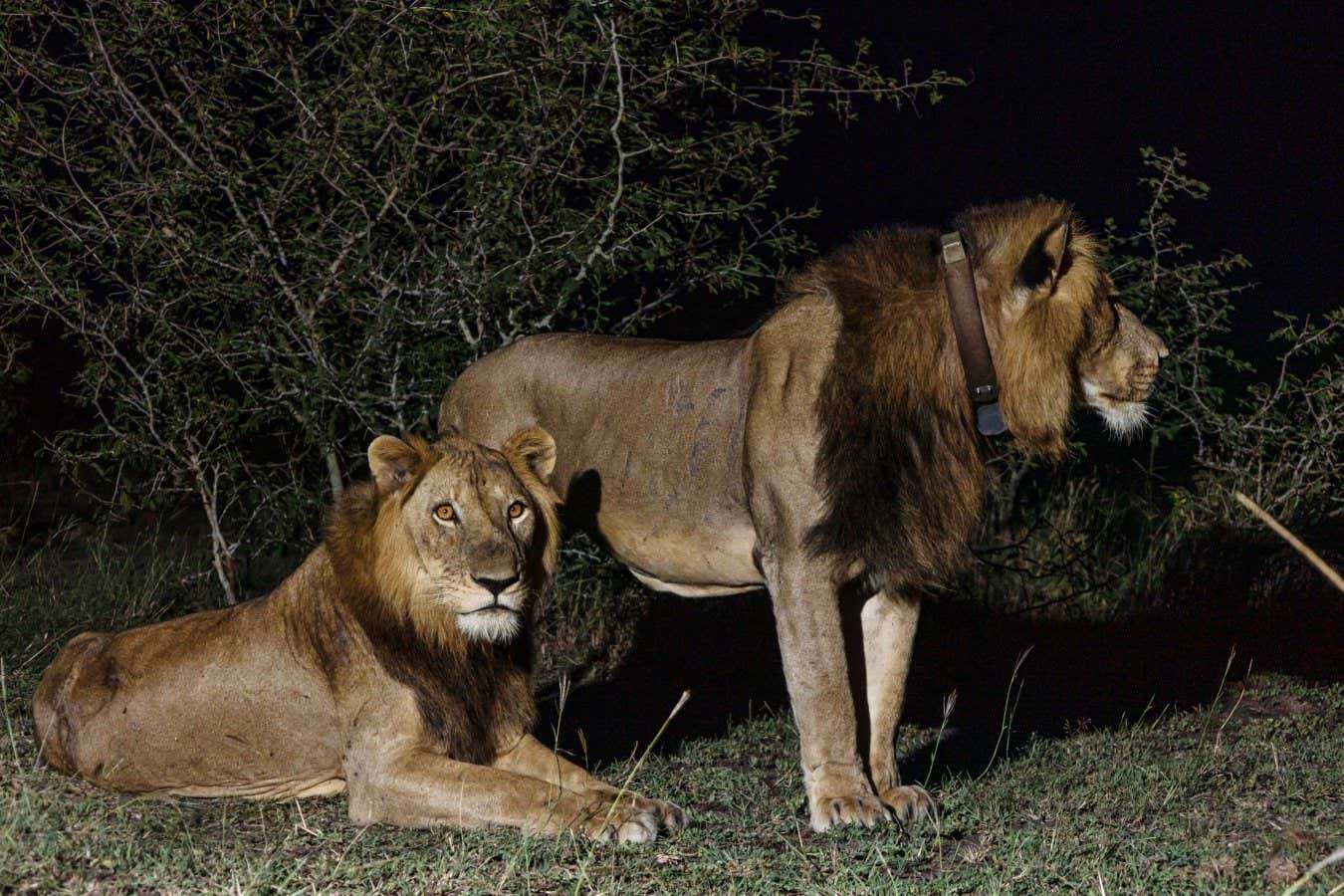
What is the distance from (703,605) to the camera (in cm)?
751

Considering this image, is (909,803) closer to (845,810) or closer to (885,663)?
(845,810)

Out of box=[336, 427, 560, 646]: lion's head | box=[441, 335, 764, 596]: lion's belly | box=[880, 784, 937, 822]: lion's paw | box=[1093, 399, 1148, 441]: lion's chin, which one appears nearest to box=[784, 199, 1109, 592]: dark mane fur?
box=[1093, 399, 1148, 441]: lion's chin

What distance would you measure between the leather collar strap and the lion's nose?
4.38 feet

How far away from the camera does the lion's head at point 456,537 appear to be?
399 centimetres

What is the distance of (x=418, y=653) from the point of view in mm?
4238

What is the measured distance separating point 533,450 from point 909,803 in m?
1.43

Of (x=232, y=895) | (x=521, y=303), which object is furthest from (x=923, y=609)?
(x=232, y=895)

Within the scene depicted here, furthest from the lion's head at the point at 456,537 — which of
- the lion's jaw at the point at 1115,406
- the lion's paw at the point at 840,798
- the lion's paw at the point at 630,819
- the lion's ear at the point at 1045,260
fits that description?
the lion's jaw at the point at 1115,406

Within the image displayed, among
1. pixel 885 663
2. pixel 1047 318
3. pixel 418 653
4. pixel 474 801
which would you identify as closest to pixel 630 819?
pixel 474 801

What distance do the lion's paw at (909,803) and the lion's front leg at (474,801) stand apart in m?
0.72

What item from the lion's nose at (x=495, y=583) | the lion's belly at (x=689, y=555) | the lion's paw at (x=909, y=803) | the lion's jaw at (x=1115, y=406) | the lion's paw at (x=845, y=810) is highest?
the lion's jaw at (x=1115, y=406)

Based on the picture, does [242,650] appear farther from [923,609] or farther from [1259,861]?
[923,609]

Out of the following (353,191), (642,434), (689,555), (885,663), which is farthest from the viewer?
(353,191)

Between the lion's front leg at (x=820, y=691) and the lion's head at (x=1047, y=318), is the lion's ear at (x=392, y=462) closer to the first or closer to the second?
the lion's front leg at (x=820, y=691)
